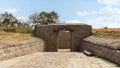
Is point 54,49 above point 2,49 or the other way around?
the other way around

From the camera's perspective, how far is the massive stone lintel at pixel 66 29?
28141mm

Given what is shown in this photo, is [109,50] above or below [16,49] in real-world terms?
above

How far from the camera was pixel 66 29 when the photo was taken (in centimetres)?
2838

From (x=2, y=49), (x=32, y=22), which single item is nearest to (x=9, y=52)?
(x=2, y=49)

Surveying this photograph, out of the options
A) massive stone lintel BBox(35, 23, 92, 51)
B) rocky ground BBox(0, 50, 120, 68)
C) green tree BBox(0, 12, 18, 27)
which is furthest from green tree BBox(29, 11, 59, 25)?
rocky ground BBox(0, 50, 120, 68)

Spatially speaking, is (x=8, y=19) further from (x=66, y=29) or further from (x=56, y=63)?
(x=56, y=63)

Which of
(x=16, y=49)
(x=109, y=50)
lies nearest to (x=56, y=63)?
(x=109, y=50)

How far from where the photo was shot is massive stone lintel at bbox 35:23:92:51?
2814cm

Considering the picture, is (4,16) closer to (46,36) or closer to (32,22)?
(32,22)

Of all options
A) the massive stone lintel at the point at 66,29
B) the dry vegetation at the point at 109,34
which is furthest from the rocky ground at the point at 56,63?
the massive stone lintel at the point at 66,29

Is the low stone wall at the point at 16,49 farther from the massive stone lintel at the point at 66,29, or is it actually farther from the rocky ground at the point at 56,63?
the massive stone lintel at the point at 66,29

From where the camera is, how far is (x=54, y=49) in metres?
28.7

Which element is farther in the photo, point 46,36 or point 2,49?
point 46,36

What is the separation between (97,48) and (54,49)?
35.4 feet
